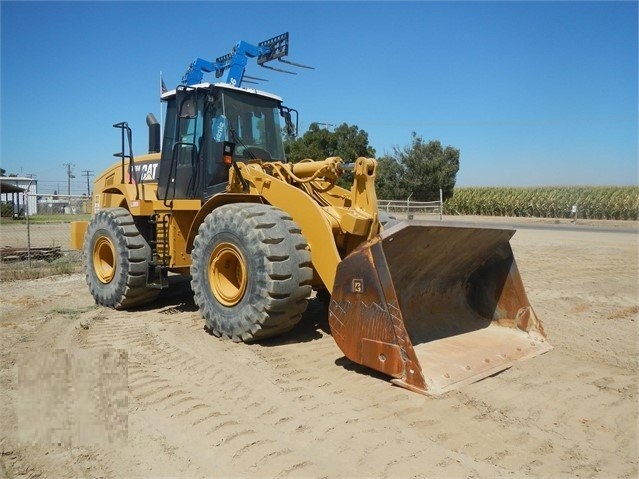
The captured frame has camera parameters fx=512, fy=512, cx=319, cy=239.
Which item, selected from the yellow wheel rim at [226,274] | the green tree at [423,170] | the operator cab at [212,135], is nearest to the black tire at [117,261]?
the operator cab at [212,135]

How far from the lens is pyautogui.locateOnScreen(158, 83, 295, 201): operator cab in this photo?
6.23 meters

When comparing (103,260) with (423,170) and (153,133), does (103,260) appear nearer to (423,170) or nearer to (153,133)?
(153,133)

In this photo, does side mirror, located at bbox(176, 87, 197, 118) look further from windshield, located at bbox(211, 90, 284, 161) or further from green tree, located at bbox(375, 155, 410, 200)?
green tree, located at bbox(375, 155, 410, 200)

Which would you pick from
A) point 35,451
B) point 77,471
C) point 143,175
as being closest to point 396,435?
point 77,471

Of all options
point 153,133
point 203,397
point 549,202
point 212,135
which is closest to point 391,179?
point 549,202

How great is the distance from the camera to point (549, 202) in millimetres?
38812

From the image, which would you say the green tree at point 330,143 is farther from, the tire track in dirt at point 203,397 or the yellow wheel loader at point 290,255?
the tire track in dirt at point 203,397

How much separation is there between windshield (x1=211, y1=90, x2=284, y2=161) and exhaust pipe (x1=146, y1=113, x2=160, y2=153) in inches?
69.6

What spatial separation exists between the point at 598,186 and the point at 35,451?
42.4 m

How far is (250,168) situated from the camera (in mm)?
5770

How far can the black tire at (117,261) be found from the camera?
661 cm

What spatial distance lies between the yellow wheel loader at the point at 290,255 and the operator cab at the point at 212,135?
17mm

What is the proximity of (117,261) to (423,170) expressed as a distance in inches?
1321

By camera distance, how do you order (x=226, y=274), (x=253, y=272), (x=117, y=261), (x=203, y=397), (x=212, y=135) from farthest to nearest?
1. (x=117, y=261)
2. (x=212, y=135)
3. (x=226, y=274)
4. (x=253, y=272)
5. (x=203, y=397)
